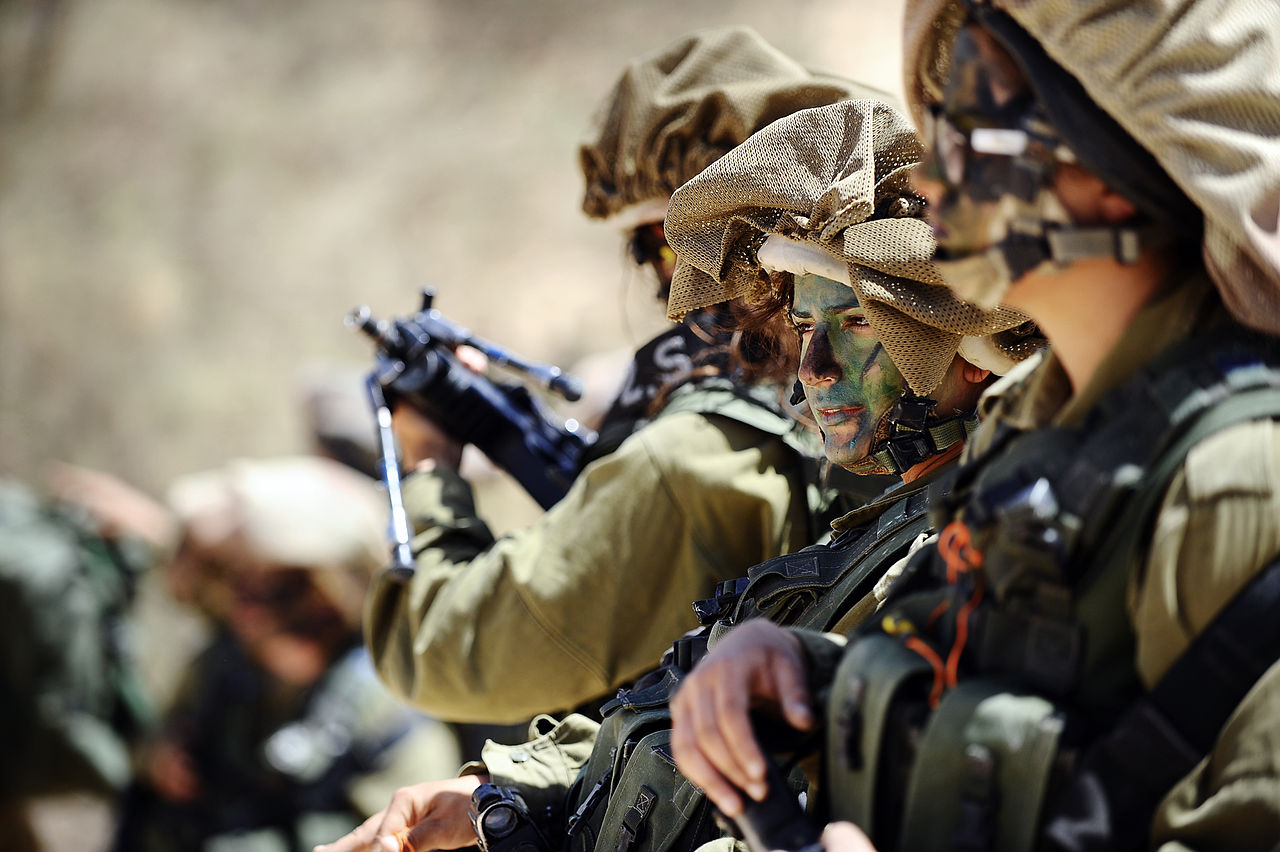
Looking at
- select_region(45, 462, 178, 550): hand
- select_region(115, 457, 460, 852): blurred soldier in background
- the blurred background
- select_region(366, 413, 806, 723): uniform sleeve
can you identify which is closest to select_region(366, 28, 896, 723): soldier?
select_region(366, 413, 806, 723): uniform sleeve

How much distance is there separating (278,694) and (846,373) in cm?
401

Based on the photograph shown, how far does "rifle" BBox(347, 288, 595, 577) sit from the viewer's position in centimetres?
325

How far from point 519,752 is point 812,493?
30.7 inches

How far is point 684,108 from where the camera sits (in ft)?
9.46

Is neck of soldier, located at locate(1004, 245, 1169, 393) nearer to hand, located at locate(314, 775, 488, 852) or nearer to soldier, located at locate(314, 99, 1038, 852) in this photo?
soldier, located at locate(314, 99, 1038, 852)

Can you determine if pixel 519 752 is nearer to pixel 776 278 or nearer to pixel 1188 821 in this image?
pixel 776 278

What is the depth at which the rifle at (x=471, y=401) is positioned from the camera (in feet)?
10.7

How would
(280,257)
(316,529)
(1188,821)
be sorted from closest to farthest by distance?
(1188,821)
(316,529)
(280,257)

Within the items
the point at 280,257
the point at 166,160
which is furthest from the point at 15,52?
the point at 280,257

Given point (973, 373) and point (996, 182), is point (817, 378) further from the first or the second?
point (996, 182)

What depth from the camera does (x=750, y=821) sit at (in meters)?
1.18

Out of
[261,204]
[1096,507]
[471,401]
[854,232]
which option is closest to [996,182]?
[1096,507]

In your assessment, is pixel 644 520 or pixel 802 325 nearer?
pixel 802 325

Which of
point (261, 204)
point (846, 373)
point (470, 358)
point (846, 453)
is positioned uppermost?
point (846, 373)
